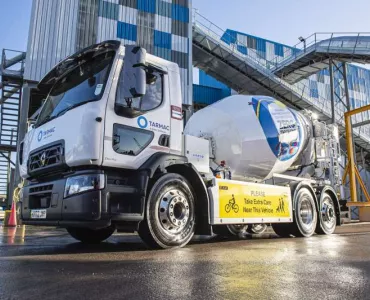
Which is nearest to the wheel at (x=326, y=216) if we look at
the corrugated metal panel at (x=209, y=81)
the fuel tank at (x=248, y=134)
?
the fuel tank at (x=248, y=134)

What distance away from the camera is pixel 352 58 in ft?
69.9

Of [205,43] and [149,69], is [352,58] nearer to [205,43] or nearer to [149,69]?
[205,43]

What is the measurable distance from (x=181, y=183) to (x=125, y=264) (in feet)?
5.75

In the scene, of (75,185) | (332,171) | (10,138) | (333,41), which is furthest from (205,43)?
(75,185)

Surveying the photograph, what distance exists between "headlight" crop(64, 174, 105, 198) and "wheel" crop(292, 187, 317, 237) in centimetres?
459

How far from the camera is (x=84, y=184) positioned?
414 cm

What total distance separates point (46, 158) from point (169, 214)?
1839 mm

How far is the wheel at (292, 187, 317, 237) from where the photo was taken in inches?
283

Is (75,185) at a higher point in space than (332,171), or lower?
lower

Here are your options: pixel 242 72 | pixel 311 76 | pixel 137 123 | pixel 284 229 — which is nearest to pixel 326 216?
pixel 284 229

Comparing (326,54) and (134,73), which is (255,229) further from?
(326,54)

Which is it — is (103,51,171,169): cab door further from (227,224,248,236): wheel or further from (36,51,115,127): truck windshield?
(227,224,248,236): wheel

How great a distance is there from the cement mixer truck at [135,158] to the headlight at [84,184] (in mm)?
12

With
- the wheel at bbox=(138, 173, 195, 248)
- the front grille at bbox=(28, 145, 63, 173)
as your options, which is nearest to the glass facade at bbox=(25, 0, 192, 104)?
the front grille at bbox=(28, 145, 63, 173)
